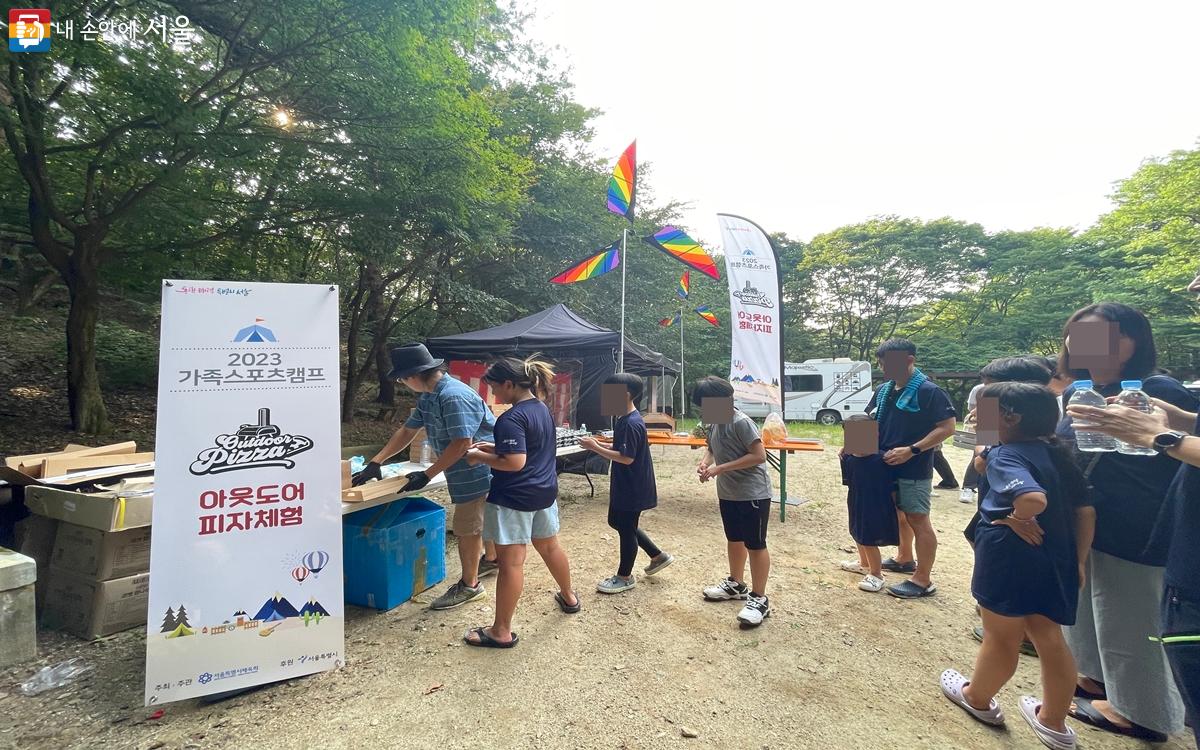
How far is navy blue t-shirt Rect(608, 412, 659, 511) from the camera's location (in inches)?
117

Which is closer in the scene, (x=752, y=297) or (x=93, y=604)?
(x=93, y=604)

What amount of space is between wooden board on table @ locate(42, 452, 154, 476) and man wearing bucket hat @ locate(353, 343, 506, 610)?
1563 mm

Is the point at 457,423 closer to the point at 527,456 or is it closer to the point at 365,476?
the point at 527,456

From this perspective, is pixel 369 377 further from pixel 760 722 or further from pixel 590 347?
pixel 760 722

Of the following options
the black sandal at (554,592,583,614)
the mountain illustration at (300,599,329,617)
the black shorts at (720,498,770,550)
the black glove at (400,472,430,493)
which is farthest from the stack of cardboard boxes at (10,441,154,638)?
the black shorts at (720,498,770,550)

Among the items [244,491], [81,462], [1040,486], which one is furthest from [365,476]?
[1040,486]

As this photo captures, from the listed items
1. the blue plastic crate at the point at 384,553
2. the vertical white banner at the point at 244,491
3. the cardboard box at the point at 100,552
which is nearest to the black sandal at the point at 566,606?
the blue plastic crate at the point at 384,553

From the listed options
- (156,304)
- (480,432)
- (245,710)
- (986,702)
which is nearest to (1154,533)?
(986,702)

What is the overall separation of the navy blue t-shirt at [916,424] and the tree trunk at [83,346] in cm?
842

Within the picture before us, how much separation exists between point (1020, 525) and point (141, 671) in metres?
3.75

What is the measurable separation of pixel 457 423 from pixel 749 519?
169 centimetres

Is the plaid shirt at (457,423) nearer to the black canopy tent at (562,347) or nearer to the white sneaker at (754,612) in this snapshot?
the white sneaker at (754,612)

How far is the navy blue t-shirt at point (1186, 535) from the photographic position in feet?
4.38

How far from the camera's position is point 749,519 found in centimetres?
268
